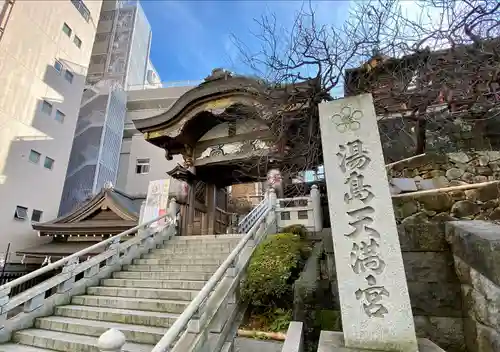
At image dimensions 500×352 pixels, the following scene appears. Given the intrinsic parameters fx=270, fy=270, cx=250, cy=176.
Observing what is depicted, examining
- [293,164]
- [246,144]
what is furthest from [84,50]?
[293,164]

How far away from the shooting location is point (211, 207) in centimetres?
1110

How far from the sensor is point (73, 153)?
71.1 ft

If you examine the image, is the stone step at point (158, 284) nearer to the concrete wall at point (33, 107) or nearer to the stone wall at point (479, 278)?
the stone wall at point (479, 278)

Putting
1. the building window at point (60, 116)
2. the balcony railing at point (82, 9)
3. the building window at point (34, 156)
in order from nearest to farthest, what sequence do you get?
the building window at point (34, 156), the building window at point (60, 116), the balcony railing at point (82, 9)

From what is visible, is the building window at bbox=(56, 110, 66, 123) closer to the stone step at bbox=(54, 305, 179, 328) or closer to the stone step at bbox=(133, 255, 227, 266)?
the stone step at bbox=(133, 255, 227, 266)

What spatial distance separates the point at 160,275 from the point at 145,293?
2.98 ft

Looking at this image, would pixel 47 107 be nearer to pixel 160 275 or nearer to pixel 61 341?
pixel 160 275

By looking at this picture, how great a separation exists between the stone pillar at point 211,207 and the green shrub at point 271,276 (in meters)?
5.78

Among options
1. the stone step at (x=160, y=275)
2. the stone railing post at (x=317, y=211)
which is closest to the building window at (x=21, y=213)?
the stone step at (x=160, y=275)

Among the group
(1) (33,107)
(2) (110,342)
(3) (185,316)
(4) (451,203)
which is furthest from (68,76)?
(4) (451,203)

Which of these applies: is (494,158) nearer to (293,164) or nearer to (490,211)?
(490,211)

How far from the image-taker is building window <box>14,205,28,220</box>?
15539 mm

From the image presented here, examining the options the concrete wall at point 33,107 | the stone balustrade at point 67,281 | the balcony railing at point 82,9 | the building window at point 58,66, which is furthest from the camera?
the balcony railing at point 82,9

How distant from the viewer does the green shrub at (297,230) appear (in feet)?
23.7
